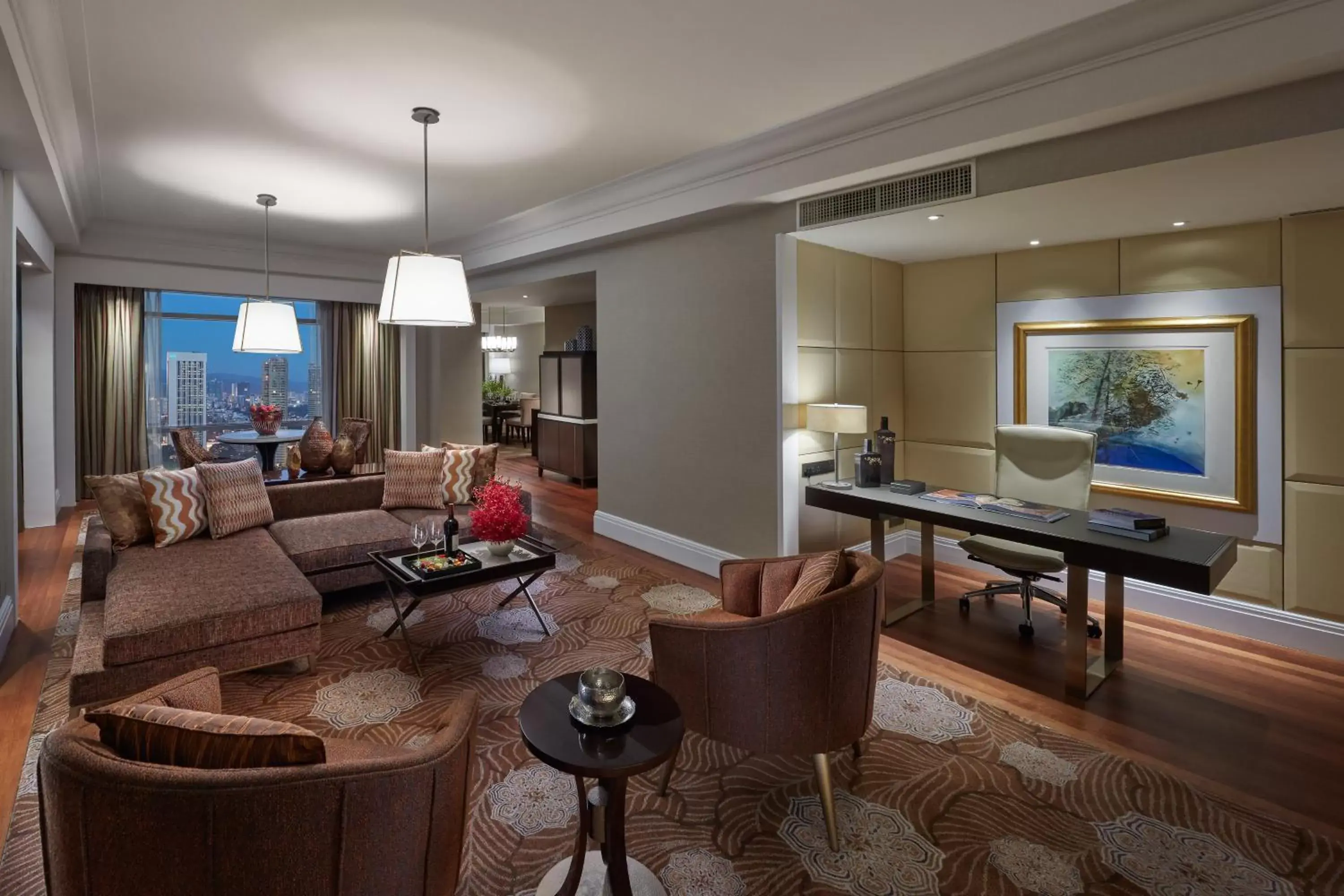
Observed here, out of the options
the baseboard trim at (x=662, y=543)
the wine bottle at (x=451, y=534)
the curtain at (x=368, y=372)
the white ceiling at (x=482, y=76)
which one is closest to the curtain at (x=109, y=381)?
the curtain at (x=368, y=372)

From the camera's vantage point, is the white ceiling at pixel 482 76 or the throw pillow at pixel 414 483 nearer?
the white ceiling at pixel 482 76

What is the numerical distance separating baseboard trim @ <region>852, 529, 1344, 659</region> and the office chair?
0.29m

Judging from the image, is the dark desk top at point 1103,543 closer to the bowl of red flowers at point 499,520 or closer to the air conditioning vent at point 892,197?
the air conditioning vent at point 892,197

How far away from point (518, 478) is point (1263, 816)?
796 cm

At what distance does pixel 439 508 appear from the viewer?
195 inches

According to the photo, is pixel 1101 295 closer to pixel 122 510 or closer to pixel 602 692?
pixel 602 692

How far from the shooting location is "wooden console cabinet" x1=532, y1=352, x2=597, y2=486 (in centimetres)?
823

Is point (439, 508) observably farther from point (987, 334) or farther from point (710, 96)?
point (987, 334)

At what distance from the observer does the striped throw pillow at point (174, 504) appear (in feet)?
12.8

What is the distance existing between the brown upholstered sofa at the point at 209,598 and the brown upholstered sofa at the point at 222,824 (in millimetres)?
1816

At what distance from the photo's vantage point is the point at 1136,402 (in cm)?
414

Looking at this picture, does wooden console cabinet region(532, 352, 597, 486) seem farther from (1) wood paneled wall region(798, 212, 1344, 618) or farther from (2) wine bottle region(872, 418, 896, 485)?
(2) wine bottle region(872, 418, 896, 485)

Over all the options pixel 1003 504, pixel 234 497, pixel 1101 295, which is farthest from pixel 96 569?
pixel 1101 295

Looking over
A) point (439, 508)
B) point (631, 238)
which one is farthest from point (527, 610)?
point (631, 238)
